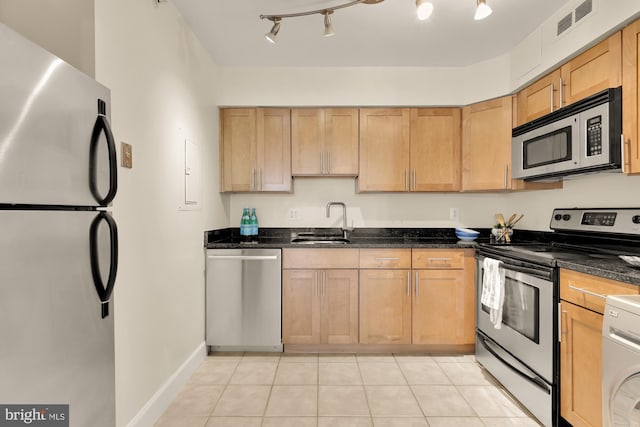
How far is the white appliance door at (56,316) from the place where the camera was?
34.0 inches

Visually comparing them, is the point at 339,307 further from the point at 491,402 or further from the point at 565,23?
the point at 565,23

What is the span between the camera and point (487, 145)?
3064 millimetres

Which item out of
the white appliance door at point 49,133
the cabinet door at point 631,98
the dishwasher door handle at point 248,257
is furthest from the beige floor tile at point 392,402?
the white appliance door at point 49,133

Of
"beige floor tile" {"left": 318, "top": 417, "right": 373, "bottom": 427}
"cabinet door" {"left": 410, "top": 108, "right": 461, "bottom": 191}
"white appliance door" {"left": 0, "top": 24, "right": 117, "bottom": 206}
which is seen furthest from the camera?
"cabinet door" {"left": 410, "top": 108, "right": 461, "bottom": 191}

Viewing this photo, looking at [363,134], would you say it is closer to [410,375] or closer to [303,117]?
[303,117]

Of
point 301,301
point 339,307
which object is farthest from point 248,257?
point 339,307

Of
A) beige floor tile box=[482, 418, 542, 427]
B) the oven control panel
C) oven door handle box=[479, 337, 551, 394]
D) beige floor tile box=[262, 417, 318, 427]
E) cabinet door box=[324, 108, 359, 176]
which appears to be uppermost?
cabinet door box=[324, 108, 359, 176]

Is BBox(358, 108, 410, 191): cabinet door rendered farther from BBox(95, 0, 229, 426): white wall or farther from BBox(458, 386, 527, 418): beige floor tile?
BBox(458, 386, 527, 418): beige floor tile

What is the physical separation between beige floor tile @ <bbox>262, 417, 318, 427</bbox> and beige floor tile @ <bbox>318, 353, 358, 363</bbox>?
31.6 inches

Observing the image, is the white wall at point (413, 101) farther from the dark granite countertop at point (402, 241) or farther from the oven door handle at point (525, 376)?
the oven door handle at point (525, 376)

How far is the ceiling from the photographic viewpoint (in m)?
2.27

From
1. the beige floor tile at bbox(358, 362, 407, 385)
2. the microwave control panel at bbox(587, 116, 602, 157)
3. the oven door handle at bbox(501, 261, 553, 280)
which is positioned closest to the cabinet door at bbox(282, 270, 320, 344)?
the beige floor tile at bbox(358, 362, 407, 385)

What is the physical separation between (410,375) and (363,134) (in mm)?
2101

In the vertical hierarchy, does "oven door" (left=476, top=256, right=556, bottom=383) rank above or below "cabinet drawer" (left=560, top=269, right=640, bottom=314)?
below
